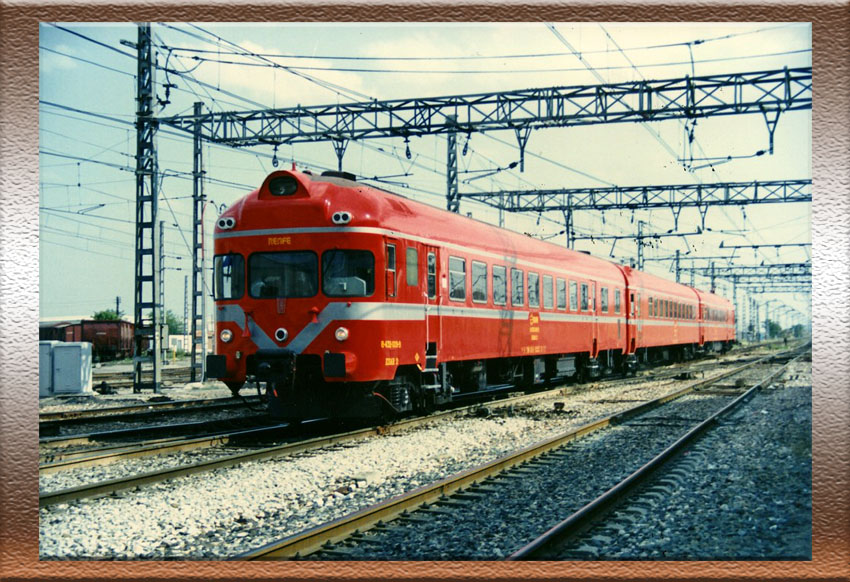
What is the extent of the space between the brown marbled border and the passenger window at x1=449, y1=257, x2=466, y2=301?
9359mm

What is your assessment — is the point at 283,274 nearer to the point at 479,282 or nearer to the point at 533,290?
the point at 479,282

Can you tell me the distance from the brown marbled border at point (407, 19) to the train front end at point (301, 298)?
6.76 metres

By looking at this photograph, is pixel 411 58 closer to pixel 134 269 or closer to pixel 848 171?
pixel 848 171

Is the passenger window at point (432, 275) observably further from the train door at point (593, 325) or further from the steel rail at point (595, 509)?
the train door at point (593, 325)

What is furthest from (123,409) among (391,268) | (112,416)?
(391,268)

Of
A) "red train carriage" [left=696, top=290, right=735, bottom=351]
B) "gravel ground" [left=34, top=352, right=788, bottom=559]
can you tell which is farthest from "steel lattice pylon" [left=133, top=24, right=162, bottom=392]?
"red train carriage" [left=696, top=290, right=735, bottom=351]

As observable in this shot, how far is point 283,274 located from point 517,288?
6698 mm

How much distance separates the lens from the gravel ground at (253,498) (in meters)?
6.86

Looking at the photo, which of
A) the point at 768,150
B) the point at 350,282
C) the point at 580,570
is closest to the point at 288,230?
the point at 350,282

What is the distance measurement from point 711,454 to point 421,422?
201 inches

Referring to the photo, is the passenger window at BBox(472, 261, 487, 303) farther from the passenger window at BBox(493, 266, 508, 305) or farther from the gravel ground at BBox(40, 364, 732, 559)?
the gravel ground at BBox(40, 364, 732, 559)

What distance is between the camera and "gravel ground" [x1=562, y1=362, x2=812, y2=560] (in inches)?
227

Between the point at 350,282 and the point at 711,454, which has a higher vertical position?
the point at 350,282

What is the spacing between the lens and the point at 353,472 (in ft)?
33.2
